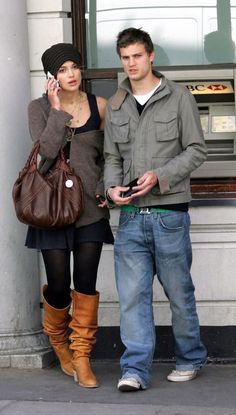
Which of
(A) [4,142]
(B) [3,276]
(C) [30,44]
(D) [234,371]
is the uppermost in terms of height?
(C) [30,44]

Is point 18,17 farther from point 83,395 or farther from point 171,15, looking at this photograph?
point 83,395

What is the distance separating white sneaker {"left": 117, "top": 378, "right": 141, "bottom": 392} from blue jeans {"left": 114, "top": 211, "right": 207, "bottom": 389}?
0.03m

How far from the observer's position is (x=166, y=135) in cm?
621

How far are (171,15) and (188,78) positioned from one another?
0.50 meters

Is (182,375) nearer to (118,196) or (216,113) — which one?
(118,196)

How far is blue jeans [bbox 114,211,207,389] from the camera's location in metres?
6.23

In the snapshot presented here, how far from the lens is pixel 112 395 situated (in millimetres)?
6324

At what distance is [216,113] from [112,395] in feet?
6.01

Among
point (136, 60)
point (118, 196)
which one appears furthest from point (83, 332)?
point (136, 60)

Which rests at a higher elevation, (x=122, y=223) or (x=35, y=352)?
(x=122, y=223)

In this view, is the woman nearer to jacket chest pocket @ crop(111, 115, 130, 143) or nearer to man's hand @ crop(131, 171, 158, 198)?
jacket chest pocket @ crop(111, 115, 130, 143)

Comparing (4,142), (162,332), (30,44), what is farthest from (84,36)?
(162,332)

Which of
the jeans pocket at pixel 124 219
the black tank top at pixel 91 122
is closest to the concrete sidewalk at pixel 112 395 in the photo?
the jeans pocket at pixel 124 219

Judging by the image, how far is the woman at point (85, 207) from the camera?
631 centimetres
